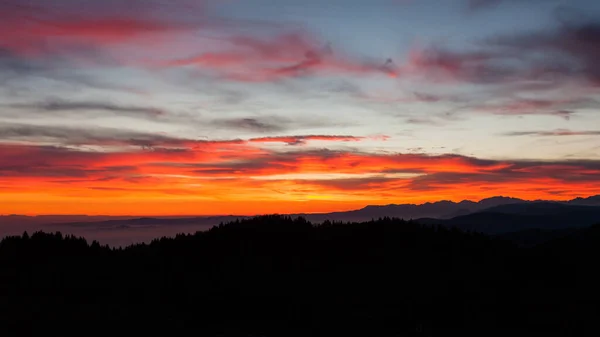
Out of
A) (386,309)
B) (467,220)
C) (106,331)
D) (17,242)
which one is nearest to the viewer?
(106,331)

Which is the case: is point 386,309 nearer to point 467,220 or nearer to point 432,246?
point 432,246

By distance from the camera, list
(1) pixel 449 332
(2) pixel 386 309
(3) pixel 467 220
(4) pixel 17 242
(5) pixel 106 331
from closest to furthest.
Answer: (5) pixel 106 331 → (1) pixel 449 332 → (2) pixel 386 309 → (4) pixel 17 242 → (3) pixel 467 220

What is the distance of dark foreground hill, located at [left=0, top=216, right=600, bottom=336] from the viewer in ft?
59.8

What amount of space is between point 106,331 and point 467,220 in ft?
392

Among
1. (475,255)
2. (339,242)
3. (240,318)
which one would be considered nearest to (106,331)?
(240,318)

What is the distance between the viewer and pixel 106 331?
16062mm

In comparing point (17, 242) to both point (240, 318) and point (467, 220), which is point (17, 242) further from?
point (467, 220)

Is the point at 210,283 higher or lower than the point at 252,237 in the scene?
lower

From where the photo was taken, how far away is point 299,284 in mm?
21969

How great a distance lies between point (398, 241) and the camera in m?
27.8

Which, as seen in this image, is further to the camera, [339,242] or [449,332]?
[339,242]

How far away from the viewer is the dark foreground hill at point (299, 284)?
1822cm

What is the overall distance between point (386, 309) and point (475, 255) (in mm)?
8460

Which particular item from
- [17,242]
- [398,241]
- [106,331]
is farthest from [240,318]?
[17,242]
